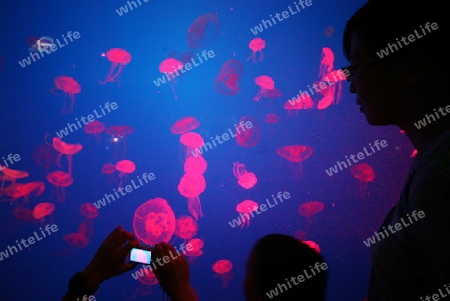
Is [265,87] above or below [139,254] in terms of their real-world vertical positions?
above

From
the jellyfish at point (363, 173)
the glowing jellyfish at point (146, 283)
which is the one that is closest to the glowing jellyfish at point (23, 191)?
the glowing jellyfish at point (146, 283)

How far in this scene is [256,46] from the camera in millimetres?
5137

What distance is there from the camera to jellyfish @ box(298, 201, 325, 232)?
529 centimetres

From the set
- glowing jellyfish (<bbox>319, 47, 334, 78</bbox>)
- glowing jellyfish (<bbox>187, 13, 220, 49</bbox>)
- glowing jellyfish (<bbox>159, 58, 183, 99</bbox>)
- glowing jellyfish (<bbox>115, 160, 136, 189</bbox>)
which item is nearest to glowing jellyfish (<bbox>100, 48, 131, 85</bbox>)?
glowing jellyfish (<bbox>159, 58, 183, 99</bbox>)

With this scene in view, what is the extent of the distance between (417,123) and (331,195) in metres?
4.75

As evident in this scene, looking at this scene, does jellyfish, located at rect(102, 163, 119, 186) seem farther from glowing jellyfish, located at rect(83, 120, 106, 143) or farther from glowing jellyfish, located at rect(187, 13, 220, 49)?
glowing jellyfish, located at rect(187, 13, 220, 49)

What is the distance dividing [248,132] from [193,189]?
144 centimetres

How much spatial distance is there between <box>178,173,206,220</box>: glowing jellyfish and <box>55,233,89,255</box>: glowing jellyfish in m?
1.79

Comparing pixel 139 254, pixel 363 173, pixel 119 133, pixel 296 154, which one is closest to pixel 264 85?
A: pixel 296 154

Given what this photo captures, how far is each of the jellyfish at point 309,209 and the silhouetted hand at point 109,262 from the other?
13.5ft

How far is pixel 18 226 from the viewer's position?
4508 mm

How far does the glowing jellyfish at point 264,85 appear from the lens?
515 centimetres

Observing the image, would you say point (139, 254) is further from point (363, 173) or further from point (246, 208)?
point (363, 173)

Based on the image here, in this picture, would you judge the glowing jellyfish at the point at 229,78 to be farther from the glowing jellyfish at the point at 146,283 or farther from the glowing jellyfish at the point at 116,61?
the glowing jellyfish at the point at 146,283
